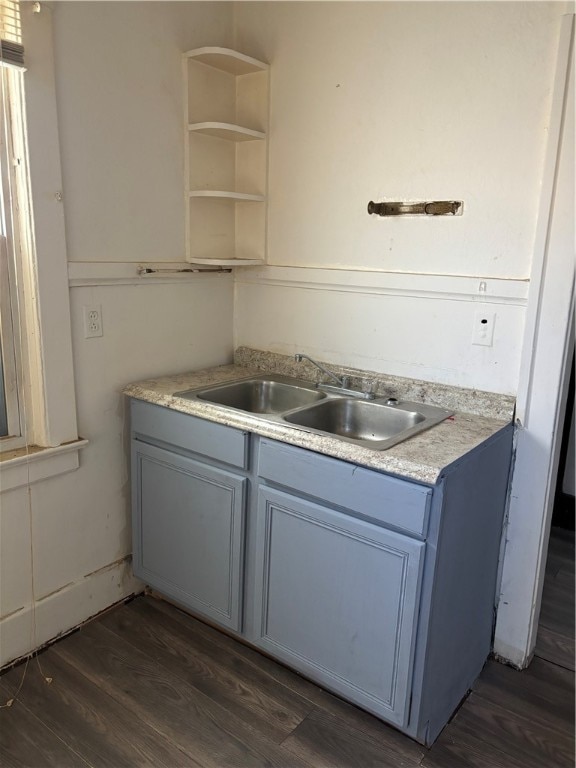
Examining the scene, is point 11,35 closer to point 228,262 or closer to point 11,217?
point 11,217

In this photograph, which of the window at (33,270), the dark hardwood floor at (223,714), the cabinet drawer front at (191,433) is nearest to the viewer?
the dark hardwood floor at (223,714)

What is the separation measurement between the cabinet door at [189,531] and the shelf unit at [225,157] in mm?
863

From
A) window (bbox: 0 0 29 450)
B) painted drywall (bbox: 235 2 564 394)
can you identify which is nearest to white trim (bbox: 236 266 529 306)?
painted drywall (bbox: 235 2 564 394)

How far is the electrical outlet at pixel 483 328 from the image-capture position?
1.97m

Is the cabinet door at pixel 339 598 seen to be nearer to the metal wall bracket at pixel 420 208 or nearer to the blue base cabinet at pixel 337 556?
the blue base cabinet at pixel 337 556

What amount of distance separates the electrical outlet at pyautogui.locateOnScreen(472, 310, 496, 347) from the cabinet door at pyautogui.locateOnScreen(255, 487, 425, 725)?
2.54 ft

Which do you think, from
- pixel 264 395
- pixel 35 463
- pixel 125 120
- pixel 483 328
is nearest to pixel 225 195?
pixel 125 120

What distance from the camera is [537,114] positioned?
1789 mm

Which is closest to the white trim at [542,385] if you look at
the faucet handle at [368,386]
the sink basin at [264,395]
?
the faucet handle at [368,386]

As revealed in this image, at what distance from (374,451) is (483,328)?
69cm

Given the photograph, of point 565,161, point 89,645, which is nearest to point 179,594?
point 89,645

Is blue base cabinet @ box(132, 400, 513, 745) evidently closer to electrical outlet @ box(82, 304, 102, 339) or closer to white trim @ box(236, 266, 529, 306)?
electrical outlet @ box(82, 304, 102, 339)

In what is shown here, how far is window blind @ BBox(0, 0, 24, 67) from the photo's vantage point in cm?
171

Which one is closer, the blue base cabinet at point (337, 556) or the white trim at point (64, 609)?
the blue base cabinet at point (337, 556)
